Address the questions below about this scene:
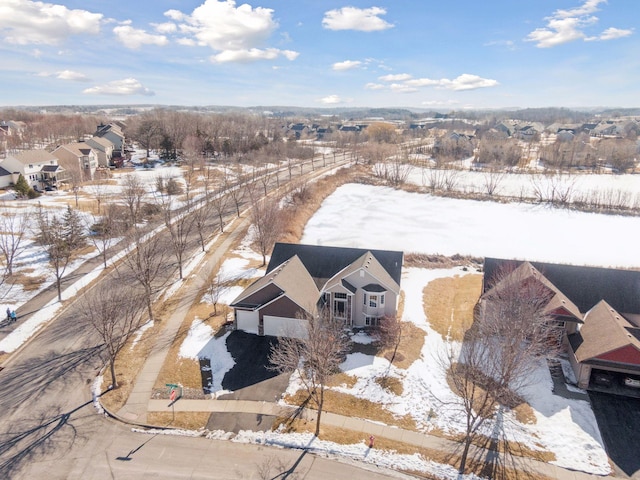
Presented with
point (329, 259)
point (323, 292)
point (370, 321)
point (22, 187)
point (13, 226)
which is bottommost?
point (370, 321)

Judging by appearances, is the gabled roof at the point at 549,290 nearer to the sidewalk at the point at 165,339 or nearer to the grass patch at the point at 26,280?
the sidewalk at the point at 165,339

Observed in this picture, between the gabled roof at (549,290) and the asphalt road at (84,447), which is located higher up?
the gabled roof at (549,290)

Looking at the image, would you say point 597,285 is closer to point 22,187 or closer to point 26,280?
point 26,280

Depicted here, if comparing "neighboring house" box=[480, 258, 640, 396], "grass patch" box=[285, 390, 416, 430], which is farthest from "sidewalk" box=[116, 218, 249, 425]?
"neighboring house" box=[480, 258, 640, 396]

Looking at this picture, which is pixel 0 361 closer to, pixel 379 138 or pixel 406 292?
pixel 406 292

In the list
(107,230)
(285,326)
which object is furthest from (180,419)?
(107,230)

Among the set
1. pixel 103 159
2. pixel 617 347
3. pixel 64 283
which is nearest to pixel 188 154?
pixel 103 159

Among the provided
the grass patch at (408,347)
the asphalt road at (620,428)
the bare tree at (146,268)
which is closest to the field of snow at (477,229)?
the grass patch at (408,347)
